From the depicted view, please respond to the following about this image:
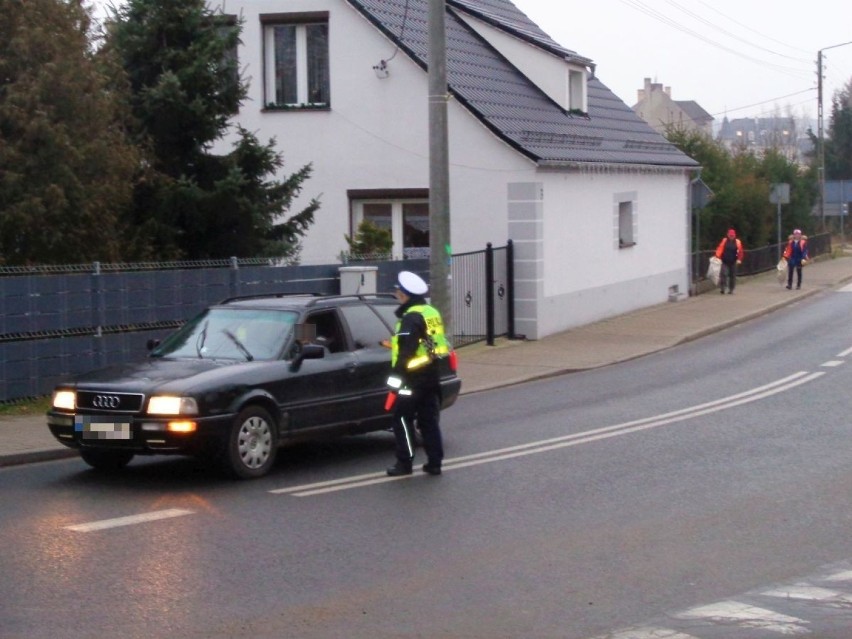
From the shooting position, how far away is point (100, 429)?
413 inches

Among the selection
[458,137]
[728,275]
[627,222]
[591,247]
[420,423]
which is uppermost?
[458,137]

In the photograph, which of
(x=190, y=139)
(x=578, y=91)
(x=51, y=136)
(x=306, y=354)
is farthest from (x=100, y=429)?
(x=578, y=91)

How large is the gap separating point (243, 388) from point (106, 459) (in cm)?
153

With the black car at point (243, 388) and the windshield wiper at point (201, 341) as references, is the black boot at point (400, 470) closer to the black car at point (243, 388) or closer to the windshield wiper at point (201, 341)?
the black car at point (243, 388)

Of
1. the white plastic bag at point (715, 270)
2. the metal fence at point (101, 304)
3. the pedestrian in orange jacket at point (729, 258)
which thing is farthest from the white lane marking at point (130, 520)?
the white plastic bag at point (715, 270)

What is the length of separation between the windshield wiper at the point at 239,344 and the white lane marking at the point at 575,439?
1337 millimetres

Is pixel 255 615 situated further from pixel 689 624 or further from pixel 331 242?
pixel 331 242

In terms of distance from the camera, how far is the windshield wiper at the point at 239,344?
11244 mm

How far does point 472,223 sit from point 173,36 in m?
6.93

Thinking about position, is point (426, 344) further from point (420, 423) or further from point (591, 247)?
point (591, 247)

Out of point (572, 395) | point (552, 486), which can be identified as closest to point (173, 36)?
point (572, 395)

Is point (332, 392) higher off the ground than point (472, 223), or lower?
lower

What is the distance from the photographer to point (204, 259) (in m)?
19.7

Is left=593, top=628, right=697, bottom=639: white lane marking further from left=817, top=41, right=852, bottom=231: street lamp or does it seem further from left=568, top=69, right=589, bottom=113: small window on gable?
left=817, top=41, right=852, bottom=231: street lamp
